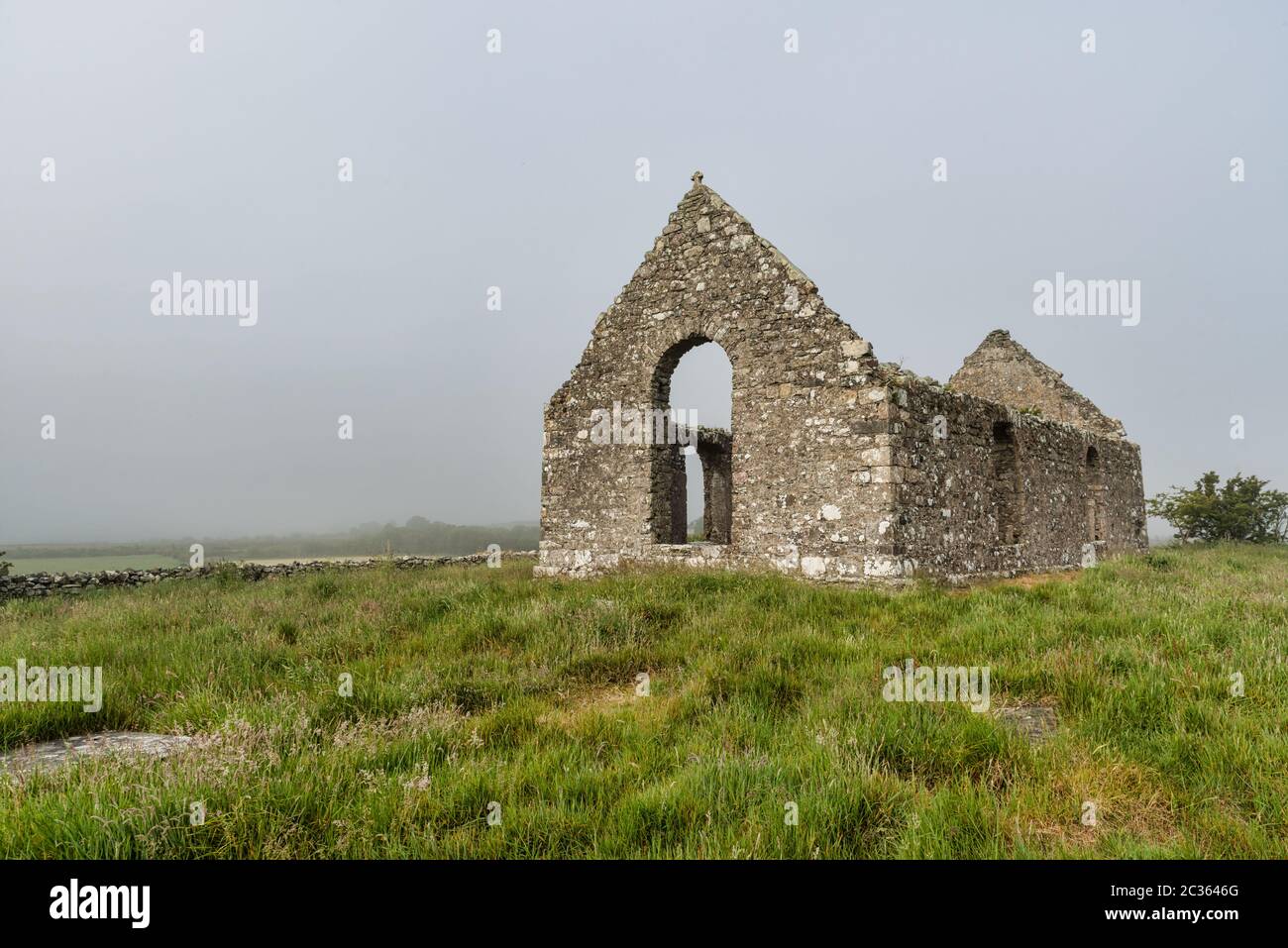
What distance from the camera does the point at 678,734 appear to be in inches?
160

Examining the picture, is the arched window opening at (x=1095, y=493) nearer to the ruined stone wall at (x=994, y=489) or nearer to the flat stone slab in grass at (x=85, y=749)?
the ruined stone wall at (x=994, y=489)

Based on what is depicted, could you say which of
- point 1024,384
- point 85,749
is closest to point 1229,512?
point 1024,384

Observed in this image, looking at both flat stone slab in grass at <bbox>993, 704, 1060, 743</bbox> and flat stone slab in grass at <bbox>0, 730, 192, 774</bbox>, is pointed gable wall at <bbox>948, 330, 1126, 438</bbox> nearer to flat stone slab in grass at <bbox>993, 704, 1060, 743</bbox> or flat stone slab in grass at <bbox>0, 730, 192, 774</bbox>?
flat stone slab in grass at <bbox>993, 704, 1060, 743</bbox>

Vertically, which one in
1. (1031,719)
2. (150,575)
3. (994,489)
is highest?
(994,489)

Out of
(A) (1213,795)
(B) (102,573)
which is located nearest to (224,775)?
(A) (1213,795)

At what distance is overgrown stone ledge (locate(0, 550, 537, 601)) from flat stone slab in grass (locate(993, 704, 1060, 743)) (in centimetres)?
1657

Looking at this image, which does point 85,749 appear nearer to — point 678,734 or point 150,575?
point 678,734

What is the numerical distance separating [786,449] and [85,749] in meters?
8.59

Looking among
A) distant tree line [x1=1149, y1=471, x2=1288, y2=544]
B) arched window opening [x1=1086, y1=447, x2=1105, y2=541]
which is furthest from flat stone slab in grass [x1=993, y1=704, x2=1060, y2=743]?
distant tree line [x1=1149, y1=471, x2=1288, y2=544]

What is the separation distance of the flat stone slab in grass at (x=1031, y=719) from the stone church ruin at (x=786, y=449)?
446cm

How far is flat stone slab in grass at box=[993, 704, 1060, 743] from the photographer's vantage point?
13.3 feet
